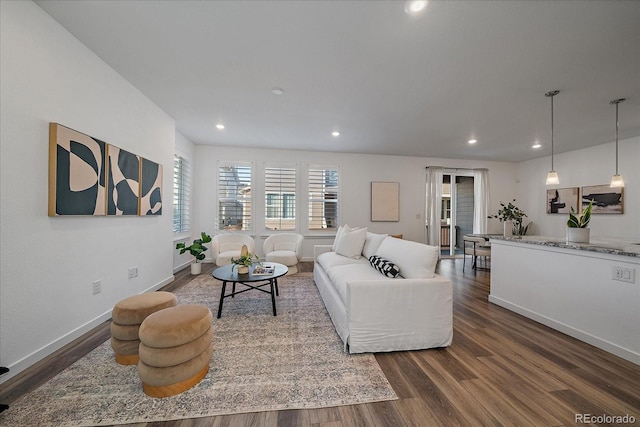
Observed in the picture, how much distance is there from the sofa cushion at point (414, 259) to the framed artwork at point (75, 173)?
3.04 meters

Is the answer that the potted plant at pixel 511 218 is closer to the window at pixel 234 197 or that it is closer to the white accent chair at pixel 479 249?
the white accent chair at pixel 479 249

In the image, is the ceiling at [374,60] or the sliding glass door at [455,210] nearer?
the ceiling at [374,60]

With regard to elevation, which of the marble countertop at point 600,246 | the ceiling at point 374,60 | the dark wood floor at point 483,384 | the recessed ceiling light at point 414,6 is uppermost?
the ceiling at point 374,60

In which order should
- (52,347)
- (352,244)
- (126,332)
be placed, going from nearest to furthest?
(126,332) → (52,347) → (352,244)

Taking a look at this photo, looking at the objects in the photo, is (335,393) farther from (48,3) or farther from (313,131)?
(313,131)

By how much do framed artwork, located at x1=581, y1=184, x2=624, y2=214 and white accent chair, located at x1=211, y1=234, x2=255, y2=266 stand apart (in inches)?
281

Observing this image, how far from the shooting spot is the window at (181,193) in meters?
4.67

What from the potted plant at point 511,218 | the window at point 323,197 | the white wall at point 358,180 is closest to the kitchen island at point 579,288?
the potted plant at point 511,218

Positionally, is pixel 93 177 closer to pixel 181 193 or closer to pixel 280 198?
pixel 181 193

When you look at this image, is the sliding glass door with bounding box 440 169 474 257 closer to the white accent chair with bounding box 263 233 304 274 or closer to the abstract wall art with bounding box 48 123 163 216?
the white accent chair with bounding box 263 233 304 274

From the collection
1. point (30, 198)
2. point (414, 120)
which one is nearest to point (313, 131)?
point (414, 120)

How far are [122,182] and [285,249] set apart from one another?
2.88 metres

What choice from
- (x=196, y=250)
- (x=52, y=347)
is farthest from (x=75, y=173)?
(x=196, y=250)

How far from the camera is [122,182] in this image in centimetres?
268
